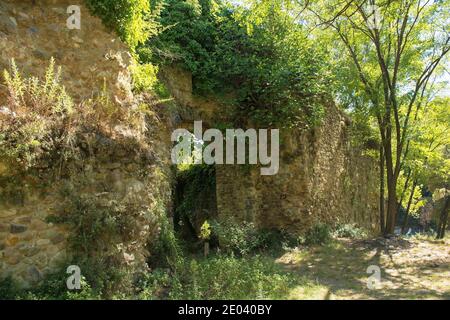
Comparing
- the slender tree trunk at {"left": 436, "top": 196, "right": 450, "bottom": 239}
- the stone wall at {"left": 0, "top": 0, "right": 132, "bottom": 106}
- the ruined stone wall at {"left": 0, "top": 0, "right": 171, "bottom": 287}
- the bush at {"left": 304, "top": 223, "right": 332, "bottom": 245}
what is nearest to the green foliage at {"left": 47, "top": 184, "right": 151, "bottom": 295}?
the ruined stone wall at {"left": 0, "top": 0, "right": 171, "bottom": 287}

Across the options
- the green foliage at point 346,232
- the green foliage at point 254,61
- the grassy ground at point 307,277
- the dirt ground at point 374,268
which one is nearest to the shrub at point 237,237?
the grassy ground at point 307,277

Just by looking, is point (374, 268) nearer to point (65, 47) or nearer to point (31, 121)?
point (31, 121)

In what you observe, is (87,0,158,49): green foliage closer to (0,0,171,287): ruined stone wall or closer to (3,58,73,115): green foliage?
(0,0,171,287): ruined stone wall

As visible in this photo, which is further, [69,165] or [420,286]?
[420,286]

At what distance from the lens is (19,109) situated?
177 inches

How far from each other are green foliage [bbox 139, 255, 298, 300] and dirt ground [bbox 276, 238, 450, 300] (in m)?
0.37

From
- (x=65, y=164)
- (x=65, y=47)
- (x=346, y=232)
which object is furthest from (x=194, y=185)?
(x=65, y=164)

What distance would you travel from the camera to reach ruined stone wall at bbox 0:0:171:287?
4.28 meters

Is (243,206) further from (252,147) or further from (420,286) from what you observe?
(420,286)

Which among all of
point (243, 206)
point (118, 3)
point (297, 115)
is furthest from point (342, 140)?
point (118, 3)

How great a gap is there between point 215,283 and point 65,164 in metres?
2.49

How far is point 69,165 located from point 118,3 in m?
2.80

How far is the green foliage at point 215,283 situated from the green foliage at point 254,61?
472 centimetres

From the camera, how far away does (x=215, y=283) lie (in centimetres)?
545
